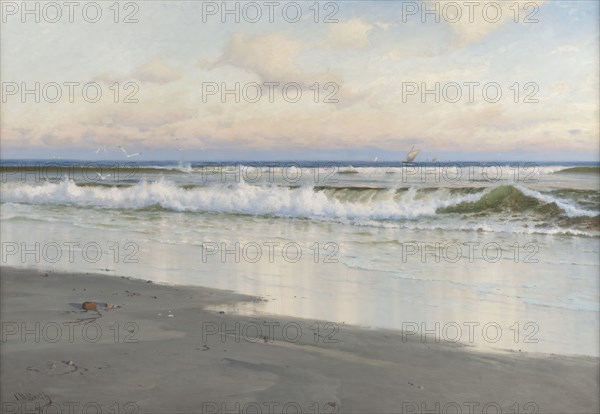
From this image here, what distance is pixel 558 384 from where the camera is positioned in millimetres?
2504

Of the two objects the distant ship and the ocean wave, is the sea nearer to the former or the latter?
the ocean wave

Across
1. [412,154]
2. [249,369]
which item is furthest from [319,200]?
[249,369]

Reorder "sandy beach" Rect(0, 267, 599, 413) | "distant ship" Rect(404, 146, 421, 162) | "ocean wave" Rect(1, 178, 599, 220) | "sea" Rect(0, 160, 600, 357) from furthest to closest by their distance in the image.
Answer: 1. "distant ship" Rect(404, 146, 421, 162)
2. "ocean wave" Rect(1, 178, 599, 220)
3. "sea" Rect(0, 160, 600, 357)
4. "sandy beach" Rect(0, 267, 599, 413)

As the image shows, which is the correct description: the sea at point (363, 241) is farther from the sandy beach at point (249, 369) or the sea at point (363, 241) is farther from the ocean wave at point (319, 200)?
the sandy beach at point (249, 369)

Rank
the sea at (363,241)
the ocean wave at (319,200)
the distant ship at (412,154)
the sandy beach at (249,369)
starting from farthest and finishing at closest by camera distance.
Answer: the distant ship at (412,154) → the ocean wave at (319,200) → the sea at (363,241) → the sandy beach at (249,369)

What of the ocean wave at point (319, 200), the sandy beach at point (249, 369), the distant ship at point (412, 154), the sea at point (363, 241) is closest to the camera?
the sandy beach at point (249, 369)

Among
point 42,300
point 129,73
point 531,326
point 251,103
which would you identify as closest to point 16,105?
point 129,73

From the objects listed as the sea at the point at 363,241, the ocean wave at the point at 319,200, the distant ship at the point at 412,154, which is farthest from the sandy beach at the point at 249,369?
the distant ship at the point at 412,154

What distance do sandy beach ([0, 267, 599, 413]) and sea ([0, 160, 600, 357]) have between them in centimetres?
30

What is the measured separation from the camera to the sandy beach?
220 centimetres

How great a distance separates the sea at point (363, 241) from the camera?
3.57m

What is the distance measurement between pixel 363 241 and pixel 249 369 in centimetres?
393

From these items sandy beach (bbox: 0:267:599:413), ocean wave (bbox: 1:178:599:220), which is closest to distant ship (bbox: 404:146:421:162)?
ocean wave (bbox: 1:178:599:220)

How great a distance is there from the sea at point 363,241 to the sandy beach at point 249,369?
0.98 feet
